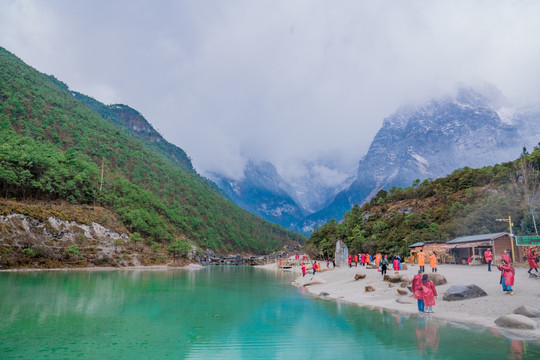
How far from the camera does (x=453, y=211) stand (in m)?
62.1

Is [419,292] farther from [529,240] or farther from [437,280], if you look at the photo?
[529,240]

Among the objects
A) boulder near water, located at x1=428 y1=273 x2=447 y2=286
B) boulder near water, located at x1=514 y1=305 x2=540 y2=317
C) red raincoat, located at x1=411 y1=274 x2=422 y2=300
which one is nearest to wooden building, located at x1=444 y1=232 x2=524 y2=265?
boulder near water, located at x1=428 y1=273 x2=447 y2=286

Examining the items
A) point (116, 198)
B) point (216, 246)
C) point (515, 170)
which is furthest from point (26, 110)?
point (515, 170)

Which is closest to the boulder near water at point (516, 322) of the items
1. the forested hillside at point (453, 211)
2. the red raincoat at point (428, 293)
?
the red raincoat at point (428, 293)

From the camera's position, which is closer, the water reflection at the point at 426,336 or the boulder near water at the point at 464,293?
the water reflection at the point at 426,336

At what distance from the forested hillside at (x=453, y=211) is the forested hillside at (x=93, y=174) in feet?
159

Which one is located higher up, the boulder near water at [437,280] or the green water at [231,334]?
the boulder near water at [437,280]

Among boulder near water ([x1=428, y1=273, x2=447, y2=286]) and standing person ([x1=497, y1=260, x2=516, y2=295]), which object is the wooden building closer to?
boulder near water ([x1=428, y1=273, x2=447, y2=286])

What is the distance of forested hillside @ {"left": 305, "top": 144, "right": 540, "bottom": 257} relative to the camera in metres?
51.8

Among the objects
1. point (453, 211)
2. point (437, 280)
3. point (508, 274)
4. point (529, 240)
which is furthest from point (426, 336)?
point (453, 211)

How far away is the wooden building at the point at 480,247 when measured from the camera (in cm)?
3514

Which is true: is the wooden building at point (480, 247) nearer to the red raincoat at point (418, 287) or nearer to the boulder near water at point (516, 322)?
the red raincoat at point (418, 287)

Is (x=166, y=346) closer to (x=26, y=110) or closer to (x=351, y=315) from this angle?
(x=351, y=315)

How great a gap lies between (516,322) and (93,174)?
9513 centimetres
